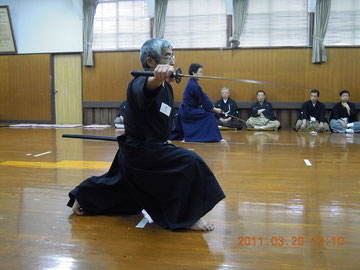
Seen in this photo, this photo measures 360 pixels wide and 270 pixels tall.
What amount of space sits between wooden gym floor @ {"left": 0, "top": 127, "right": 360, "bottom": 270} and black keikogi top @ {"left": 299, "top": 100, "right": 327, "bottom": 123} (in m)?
4.33

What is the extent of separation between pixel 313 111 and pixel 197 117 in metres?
3.43

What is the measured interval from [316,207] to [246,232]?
618 mm

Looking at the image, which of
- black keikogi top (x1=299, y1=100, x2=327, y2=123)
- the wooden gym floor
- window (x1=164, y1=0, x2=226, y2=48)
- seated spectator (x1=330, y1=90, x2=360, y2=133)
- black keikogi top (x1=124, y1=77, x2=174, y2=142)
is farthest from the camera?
window (x1=164, y1=0, x2=226, y2=48)

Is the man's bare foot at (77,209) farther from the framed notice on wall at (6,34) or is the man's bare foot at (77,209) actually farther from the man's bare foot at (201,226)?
the framed notice on wall at (6,34)

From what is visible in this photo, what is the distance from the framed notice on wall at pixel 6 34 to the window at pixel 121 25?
2429mm

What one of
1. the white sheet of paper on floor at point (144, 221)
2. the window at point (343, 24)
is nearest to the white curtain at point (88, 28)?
the window at point (343, 24)

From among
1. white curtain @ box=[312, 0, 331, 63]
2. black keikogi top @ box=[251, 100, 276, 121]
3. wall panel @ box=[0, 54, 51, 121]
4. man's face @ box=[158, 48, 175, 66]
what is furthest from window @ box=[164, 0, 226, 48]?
man's face @ box=[158, 48, 175, 66]

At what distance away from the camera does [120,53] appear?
8.55 metres

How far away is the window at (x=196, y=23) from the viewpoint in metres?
8.03

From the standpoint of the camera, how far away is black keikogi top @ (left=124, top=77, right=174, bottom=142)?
1.58m

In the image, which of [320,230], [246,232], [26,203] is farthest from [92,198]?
[320,230]

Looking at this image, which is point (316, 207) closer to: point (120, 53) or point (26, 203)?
point (26, 203)

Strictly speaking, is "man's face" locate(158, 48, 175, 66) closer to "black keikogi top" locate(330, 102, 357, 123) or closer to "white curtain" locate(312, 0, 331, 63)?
"black keikogi top" locate(330, 102, 357, 123)

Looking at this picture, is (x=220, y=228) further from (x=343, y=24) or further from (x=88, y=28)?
(x=88, y=28)
